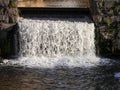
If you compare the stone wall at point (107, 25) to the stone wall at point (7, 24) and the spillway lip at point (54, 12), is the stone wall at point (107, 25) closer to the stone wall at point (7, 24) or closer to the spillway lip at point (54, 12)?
the spillway lip at point (54, 12)

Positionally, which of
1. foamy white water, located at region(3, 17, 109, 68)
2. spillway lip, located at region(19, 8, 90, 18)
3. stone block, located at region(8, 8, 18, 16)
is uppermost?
stone block, located at region(8, 8, 18, 16)

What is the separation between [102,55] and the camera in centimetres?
1967

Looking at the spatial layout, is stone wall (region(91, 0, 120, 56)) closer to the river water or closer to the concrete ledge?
the river water

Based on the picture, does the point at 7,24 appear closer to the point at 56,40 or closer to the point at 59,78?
the point at 56,40

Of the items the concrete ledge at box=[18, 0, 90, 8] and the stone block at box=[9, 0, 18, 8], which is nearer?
the stone block at box=[9, 0, 18, 8]

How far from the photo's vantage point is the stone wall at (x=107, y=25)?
768 inches

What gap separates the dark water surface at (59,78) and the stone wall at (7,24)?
8.14 feet

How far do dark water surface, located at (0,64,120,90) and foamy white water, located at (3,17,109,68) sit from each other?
2333 millimetres

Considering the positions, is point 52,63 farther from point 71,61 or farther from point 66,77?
point 66,77

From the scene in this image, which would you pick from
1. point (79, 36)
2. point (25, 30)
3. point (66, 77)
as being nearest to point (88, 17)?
point (79, 36)

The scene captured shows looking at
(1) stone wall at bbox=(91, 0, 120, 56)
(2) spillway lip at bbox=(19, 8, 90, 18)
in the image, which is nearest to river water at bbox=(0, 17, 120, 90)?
(1) stone wall at bbox=(91, 0, 120, 56)

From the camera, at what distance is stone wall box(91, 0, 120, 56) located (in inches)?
768

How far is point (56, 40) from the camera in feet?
63.4

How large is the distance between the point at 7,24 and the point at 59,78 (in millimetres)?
5226
